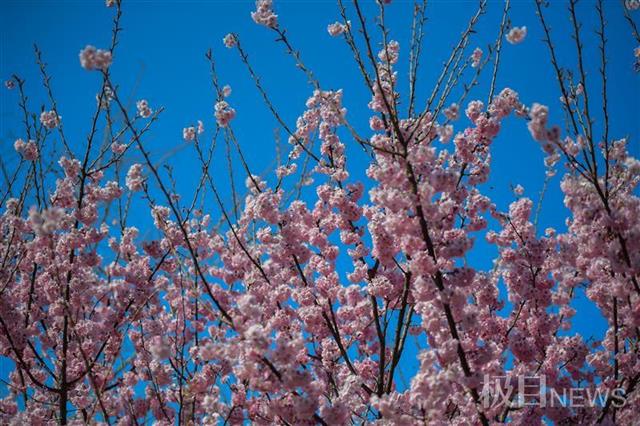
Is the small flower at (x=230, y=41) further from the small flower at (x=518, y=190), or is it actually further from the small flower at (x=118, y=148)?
the small flower at (x=518, y=190)

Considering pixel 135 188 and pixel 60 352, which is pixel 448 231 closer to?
pixel 135 188

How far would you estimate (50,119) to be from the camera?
6.77m

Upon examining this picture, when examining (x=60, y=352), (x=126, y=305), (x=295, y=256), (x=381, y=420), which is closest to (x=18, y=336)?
(x=60, y=352)

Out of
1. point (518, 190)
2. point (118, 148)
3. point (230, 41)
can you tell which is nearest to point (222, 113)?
point (230, 41)

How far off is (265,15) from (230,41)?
873mm

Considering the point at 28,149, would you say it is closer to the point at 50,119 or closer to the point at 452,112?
the point at 50,119

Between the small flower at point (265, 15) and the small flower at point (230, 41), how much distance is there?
64cm

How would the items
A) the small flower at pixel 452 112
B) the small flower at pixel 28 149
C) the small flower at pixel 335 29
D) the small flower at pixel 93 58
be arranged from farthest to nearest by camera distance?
the small flower at pixel 28 149, the small flower at pixel 335 29, the small flower at pixel 452 112, the small flower at pixel 93 58

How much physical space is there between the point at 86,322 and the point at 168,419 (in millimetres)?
1492

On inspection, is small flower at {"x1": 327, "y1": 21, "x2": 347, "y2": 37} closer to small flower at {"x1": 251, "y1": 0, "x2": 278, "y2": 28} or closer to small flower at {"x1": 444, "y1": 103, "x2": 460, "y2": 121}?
small flower at {"x1": 251, "y1": 0, "x2": 278, "y2": 28}

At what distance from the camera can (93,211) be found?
249 inches

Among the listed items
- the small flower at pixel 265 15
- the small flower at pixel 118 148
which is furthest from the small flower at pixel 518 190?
the small flower at pixel 118 148

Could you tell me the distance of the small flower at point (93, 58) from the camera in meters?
4.11

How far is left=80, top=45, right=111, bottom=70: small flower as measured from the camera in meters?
4.11
